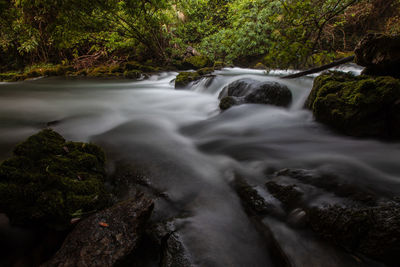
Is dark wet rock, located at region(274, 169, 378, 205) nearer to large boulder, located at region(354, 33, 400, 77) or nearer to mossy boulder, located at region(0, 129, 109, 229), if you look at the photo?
mossy boulder, located at region(0, 129, 109, 229)

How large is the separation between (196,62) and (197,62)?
64 millimetres

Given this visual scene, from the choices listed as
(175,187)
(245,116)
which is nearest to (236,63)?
(245,116)

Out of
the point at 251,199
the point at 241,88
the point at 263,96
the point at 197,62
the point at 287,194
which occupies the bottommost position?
the point at 251,199

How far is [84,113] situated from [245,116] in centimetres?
382

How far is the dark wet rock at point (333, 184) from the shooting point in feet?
5.07

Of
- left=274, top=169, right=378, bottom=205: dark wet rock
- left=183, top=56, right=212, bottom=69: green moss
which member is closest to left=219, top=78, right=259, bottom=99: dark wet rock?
left=274, top=169, right=378, bottom=205: dark wet rock

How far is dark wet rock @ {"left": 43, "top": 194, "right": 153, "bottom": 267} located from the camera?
1.21 m

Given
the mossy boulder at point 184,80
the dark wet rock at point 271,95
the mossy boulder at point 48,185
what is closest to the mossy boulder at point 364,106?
the dark wet rock at point 271,95

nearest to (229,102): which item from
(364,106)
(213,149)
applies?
(213,149)

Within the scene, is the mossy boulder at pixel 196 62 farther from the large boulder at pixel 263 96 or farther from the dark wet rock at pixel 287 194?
the dark wet rock at pixel 287 194

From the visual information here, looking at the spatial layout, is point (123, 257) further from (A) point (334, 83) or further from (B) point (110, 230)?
(A) point (334, 83)

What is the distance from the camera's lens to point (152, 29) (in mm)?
10430

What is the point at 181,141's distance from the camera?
136 inches

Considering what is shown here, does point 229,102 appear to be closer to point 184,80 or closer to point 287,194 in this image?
point 287,194
